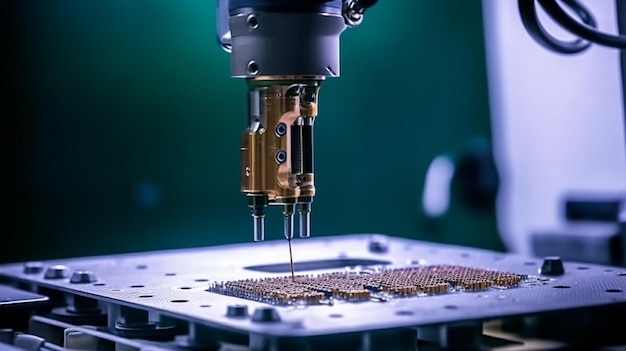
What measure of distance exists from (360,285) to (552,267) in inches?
13.3

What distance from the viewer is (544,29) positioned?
166cm

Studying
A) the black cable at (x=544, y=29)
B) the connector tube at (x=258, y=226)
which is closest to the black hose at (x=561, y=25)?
the black cable at (x=544, y=29)

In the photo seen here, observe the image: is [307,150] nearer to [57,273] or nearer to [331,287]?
[331,287]

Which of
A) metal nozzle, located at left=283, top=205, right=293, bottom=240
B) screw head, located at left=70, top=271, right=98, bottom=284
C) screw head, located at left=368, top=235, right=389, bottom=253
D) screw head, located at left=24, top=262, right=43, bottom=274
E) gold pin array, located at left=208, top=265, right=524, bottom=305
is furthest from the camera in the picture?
screw head, located at left=368, top=235, right=389, bottom=253

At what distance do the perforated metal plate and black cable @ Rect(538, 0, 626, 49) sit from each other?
339 mm

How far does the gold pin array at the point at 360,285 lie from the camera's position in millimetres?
1386

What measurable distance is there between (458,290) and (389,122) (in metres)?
1.50

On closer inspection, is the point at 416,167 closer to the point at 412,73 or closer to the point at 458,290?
the point at 412,73

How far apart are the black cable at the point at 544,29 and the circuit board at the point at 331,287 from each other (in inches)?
13.7

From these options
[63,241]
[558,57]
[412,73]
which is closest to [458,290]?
[63,241]

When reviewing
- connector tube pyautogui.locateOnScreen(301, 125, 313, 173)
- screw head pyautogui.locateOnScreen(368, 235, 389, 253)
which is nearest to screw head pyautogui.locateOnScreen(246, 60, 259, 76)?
connector tube pyautogui.locateOnScreen(301, 125, 313, 173)

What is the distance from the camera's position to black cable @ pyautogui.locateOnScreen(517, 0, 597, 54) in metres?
1.57

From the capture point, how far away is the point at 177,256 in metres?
1.96

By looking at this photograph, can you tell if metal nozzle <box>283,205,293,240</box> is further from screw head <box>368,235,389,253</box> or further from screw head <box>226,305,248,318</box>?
screw head <box>368,235,389,253</box>
